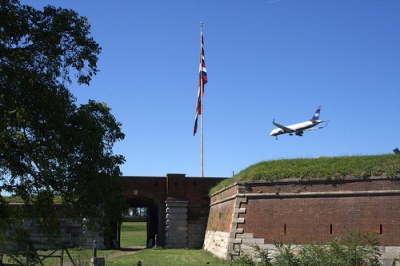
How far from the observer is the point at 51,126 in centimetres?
1369

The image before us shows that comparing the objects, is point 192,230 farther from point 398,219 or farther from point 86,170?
point 86,170

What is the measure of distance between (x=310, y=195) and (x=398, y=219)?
3.55 meters

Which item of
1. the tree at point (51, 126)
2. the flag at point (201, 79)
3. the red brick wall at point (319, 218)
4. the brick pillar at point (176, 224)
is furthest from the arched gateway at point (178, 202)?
the tree at point (51, 126)

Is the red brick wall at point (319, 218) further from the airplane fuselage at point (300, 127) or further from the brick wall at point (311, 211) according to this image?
the airplane fuselage at point (300, 127)

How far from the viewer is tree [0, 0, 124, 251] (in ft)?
43.8

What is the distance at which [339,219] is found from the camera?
70.8 feet

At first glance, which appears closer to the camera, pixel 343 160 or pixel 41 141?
pixel 41 141

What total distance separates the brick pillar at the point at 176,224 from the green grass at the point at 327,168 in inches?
358

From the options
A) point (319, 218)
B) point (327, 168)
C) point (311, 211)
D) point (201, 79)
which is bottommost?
point (319, 218)

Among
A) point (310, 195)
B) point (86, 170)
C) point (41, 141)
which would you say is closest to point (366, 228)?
point (310, 195)

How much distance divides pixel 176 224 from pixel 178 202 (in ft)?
4.43

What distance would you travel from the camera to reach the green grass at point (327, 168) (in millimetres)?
21281

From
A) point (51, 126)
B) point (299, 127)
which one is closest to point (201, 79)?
point (299, 127)

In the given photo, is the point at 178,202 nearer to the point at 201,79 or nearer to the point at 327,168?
the point at 201,79
